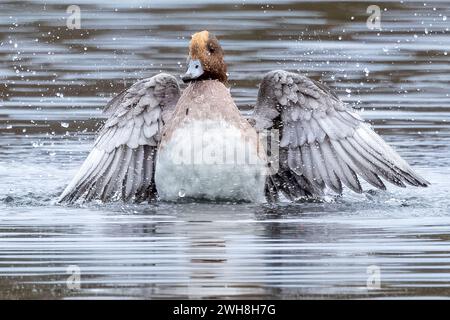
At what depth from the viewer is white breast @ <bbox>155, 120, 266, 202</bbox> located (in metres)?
9.88

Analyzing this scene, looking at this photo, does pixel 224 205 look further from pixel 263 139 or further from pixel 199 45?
pixel 199 45

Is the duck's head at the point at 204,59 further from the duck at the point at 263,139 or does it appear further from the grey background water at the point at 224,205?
the grey background water at the point at 224,205

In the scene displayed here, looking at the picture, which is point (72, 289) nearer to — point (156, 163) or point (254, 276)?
point (254, 276)

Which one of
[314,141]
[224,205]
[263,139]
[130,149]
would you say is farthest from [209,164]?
[314,141]

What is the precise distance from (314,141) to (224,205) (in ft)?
2.97

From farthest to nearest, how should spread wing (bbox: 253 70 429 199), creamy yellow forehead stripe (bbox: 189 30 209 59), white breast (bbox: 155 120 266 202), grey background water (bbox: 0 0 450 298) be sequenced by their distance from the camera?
spread wing (bbox: 253 70 429 199)
creamy yellow forehead stripe (bbox: 189 30 209 59)
white breast (bbox: 155 120 266 202)
grey background water (bbox: 0 0 450 298)

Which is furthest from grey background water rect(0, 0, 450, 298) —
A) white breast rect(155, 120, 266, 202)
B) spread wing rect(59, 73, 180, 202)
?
Answer: spread wing rect(59, 73, 180, 202)

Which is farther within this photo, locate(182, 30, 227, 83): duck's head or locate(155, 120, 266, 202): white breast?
locate(182, 30, 227, 83): duck's head

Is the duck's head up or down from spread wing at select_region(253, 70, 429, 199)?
up

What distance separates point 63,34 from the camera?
17.6m

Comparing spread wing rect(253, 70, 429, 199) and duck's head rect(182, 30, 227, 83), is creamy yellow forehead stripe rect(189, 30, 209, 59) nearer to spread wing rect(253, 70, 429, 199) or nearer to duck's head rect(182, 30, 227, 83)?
duck's head rect(182, 30, 227, 83)

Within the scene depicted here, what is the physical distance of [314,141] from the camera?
10.5 meters

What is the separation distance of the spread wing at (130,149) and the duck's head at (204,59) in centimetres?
30

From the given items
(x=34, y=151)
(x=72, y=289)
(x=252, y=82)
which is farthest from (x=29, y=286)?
(x=252, y=82)
